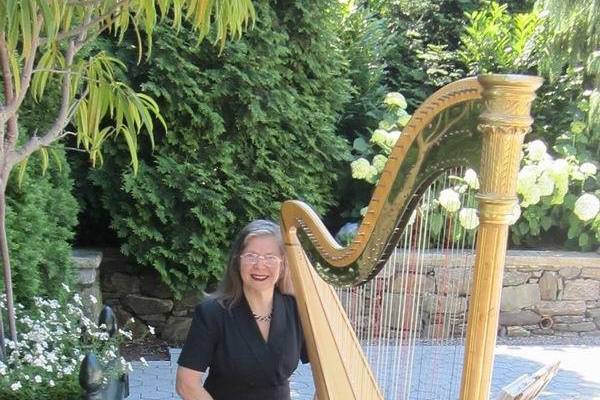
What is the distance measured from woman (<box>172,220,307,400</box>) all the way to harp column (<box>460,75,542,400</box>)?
43.7 inches

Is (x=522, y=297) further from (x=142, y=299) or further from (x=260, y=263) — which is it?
(x=260, y=263)

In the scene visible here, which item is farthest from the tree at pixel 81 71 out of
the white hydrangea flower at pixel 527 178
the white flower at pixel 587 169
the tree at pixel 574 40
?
the white flower at pixel 587 169

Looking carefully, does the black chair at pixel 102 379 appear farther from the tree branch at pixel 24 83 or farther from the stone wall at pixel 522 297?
the stone wall at pixel 522 297

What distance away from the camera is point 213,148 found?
5.08 m

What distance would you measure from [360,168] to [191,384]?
11.6 feet

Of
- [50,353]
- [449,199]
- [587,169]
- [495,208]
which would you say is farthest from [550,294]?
[495,208]

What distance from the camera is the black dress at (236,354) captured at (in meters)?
2.27

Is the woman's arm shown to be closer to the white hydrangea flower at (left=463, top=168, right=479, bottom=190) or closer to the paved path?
the white hydrangea flower at (left=463, top=168, right=479, bottom=190)

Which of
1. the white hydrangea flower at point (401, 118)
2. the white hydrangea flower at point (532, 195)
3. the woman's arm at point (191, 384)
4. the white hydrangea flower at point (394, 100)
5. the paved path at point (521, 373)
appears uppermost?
the white hydrangea flower at point (394, 100)

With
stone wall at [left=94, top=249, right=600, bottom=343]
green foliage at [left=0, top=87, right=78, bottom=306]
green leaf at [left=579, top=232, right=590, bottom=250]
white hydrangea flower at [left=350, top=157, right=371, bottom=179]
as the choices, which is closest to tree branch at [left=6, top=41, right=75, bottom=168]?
green foliage at [left=0, top=87, right=78, bottom=306]

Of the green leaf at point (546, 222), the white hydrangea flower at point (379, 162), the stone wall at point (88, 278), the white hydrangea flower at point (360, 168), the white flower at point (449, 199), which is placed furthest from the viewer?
the green leaf at point (546, 222)

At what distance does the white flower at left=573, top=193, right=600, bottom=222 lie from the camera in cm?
583

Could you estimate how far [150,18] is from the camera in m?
2.50

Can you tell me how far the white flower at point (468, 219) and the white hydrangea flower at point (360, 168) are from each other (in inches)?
161
